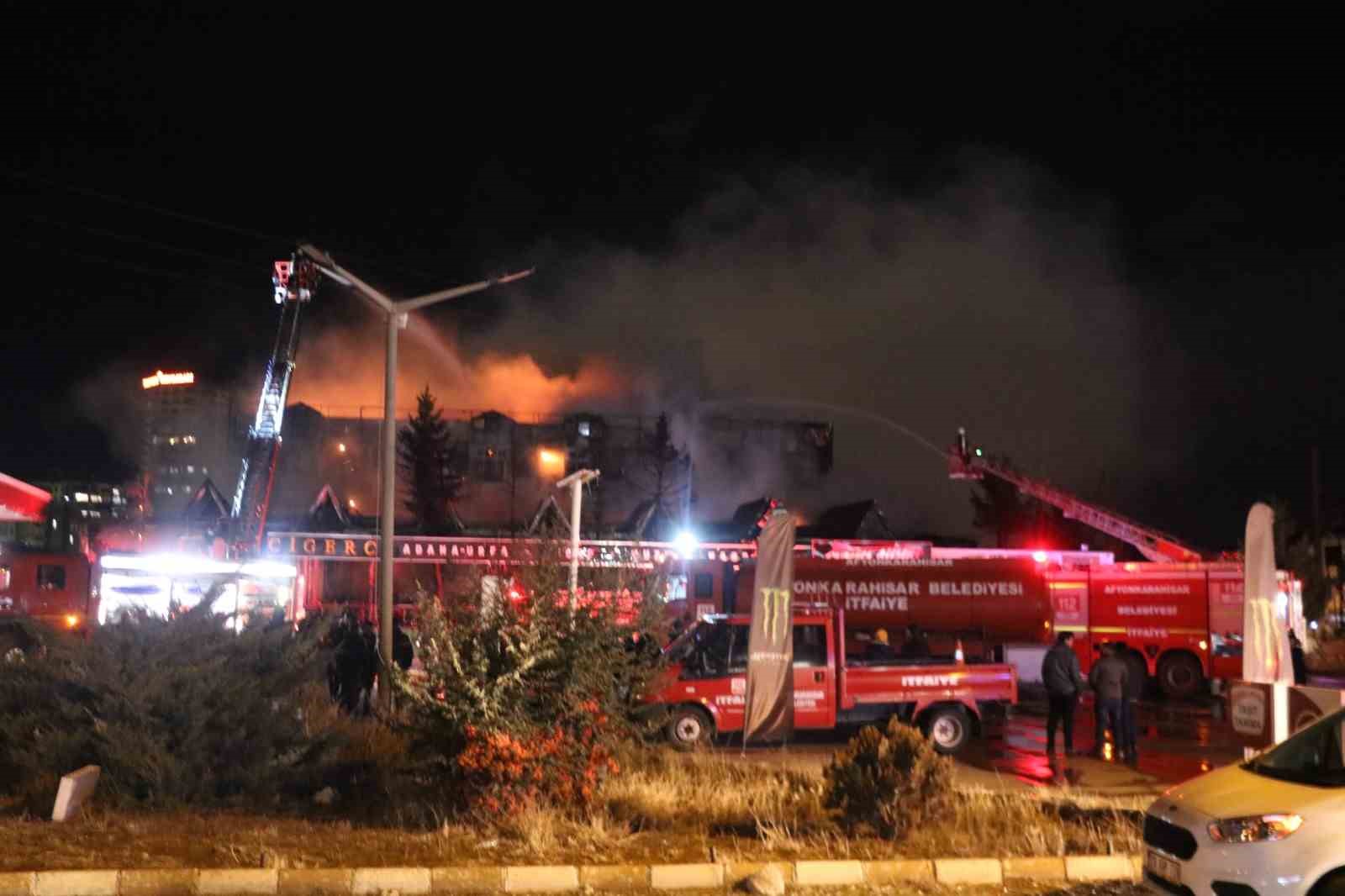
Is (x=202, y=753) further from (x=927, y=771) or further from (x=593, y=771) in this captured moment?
(x=927, y=771)

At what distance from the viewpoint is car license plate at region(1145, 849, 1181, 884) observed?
7012 mm

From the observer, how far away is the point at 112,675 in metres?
10.1

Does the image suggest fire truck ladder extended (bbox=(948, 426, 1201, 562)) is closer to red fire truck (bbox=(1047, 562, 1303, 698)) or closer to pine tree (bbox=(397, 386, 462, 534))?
red fire truck (bbox=(1047, 562, 1303, 698))

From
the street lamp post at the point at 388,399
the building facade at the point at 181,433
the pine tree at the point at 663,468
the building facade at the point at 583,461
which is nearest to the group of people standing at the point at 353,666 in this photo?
the street lamp post at the point at 388,399

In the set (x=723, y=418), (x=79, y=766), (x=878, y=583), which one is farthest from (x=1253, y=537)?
(x=723, y=418)

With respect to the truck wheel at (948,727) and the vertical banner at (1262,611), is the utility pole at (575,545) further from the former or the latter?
the vertical banner at (1262,611)

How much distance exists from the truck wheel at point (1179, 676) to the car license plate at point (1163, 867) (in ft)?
64.0

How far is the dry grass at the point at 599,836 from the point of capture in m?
8.48

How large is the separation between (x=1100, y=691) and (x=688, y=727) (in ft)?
18.0

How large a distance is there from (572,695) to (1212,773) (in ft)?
15.9

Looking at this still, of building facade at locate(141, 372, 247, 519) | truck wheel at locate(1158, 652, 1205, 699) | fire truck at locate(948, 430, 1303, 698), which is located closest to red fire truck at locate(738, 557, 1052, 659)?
fire truck at locate(948, 430, 1303, 698)

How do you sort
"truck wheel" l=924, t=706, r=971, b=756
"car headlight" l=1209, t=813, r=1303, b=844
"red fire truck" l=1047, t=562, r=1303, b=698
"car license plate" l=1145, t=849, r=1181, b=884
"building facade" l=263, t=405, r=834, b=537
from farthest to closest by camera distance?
"building facade" l=263, t=405, r=834, b=537 < "red fire truck" l=1047, t=562, r=1303, b=698 < "truck wheel" l=924, t=706, r=971, b=756 < "car license plate" l=1145, t=849, r=1181, b=884 < "car headlight" l=1209, t=813, r=1303, b=844

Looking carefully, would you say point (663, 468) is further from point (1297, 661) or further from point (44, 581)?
point (1297, 661)

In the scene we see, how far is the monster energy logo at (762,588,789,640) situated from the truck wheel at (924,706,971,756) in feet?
14.6
